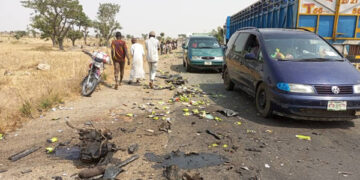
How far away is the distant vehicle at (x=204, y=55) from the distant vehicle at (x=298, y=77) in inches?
218

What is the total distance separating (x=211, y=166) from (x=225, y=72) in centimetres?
553

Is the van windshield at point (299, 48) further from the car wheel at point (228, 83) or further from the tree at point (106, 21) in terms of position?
the tree at point (106, 21)

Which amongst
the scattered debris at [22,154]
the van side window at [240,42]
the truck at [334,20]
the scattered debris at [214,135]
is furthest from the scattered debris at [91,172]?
the truck at [334,20]

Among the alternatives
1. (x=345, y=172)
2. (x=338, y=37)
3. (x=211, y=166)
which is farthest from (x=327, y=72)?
(x=338, y=37)

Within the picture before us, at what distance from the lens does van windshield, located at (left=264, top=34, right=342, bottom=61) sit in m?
5.55

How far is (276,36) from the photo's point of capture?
20.1ft

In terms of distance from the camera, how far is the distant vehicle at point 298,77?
181 inches

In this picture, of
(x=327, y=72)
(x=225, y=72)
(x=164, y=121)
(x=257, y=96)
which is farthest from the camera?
(x=225, y=72)

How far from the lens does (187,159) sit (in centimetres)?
359

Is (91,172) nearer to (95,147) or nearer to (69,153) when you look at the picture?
(95,147)

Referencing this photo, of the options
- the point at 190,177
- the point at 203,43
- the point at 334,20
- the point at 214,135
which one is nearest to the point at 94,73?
the point at 214,135

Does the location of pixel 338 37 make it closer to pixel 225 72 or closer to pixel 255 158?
pixel 225 72

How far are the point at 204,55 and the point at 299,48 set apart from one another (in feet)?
22.4

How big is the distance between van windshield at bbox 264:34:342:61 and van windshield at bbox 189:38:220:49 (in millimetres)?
7172
